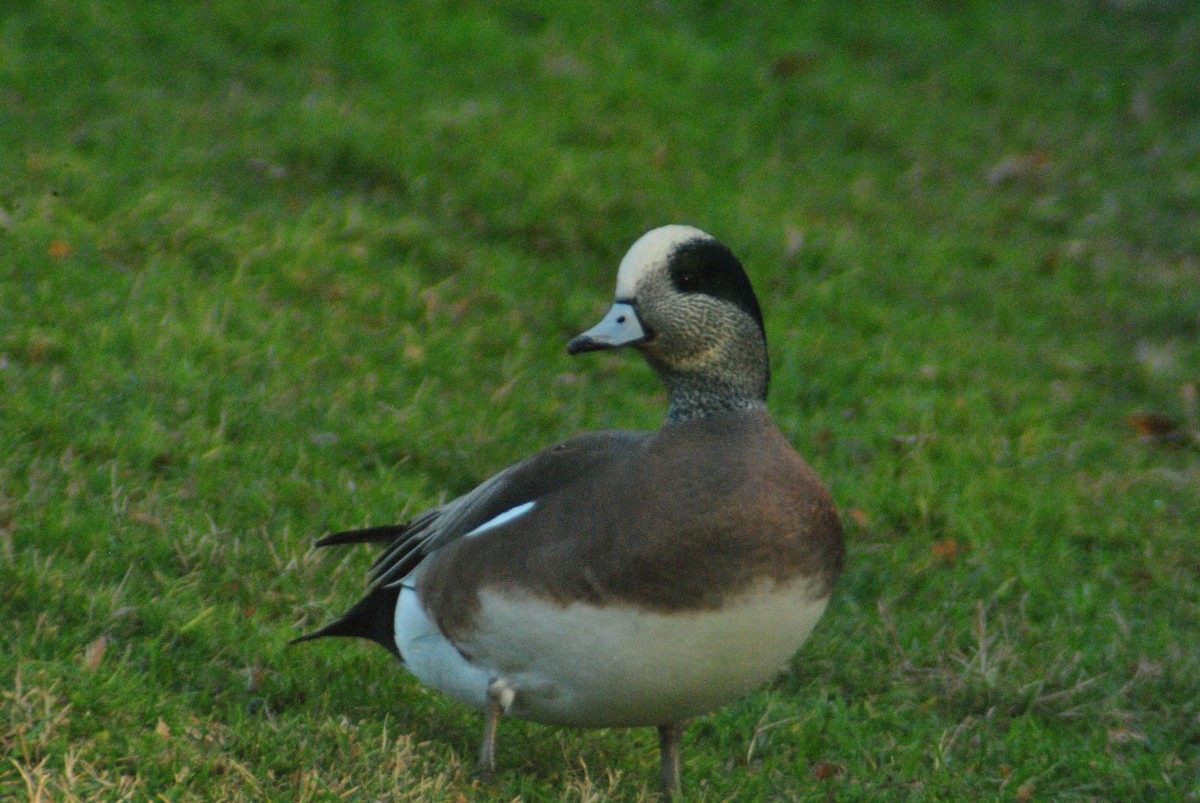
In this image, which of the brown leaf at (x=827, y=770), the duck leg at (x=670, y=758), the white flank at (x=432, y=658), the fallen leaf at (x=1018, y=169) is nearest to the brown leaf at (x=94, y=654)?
the white flank at (x=432, y=658)

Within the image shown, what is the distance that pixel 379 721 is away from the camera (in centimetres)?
338

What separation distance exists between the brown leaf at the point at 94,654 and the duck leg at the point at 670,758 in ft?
3.88

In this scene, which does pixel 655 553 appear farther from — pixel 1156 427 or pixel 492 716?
pixel 1156 427

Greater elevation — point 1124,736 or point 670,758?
point 670,758

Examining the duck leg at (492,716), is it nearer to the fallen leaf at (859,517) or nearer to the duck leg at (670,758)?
the duck leg at (670,758)

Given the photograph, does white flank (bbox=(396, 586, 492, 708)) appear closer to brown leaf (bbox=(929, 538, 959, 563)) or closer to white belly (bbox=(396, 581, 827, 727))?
white belly (bbox=(396, 581, 827, 727))

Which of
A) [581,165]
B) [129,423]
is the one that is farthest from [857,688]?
[581,165]

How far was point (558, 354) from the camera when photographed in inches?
211

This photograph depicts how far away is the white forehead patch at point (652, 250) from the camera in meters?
3.06

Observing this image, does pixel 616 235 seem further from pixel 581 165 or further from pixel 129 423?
pixel 129 423

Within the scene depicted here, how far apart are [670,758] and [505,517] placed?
652mm

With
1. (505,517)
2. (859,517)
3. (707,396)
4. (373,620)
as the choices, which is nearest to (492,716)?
(505,517)

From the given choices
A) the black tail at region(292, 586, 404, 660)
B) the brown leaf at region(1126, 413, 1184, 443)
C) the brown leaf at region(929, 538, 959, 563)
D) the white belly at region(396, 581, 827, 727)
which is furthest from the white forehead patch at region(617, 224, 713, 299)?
the brown leaf at region(1126, 413, 1184, 443)

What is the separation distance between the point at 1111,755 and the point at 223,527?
2.26m
